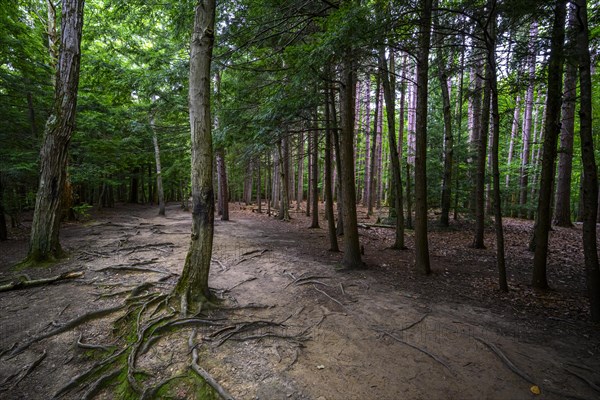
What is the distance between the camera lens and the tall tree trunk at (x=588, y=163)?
4086 millimetres

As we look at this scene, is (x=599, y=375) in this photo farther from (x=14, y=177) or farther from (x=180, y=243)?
(x=14, y=177)

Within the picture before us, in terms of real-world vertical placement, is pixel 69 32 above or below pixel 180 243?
above

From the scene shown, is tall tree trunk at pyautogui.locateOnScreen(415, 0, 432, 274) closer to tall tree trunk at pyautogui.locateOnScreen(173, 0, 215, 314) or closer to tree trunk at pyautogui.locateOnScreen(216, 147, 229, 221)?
tall tree trunk at pyautogui.locateOnScreen(173, 0, 215, 314)

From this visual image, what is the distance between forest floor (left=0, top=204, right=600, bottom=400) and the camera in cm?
303

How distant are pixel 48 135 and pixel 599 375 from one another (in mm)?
11212

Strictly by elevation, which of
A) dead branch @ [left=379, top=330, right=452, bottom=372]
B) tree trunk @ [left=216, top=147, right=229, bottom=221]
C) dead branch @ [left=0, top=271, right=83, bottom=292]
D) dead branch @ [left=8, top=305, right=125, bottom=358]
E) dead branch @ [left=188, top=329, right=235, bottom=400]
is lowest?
dead branch @ [left=379, top=330, right=452, bottom=372]

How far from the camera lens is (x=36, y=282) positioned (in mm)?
5422

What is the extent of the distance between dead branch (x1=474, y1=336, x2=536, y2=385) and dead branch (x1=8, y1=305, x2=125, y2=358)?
5710 mm

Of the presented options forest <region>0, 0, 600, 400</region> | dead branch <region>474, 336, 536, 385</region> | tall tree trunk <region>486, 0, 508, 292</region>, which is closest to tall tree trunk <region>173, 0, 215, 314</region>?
forest <region>0, 0, 600, 400</region>

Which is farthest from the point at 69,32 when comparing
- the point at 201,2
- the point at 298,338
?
the point at 298,338

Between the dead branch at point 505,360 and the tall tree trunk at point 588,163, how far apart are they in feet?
7.10

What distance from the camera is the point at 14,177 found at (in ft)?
29.5

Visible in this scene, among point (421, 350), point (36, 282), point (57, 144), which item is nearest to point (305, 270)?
point (421, 350)

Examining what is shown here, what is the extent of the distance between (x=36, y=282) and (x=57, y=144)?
3571mm
